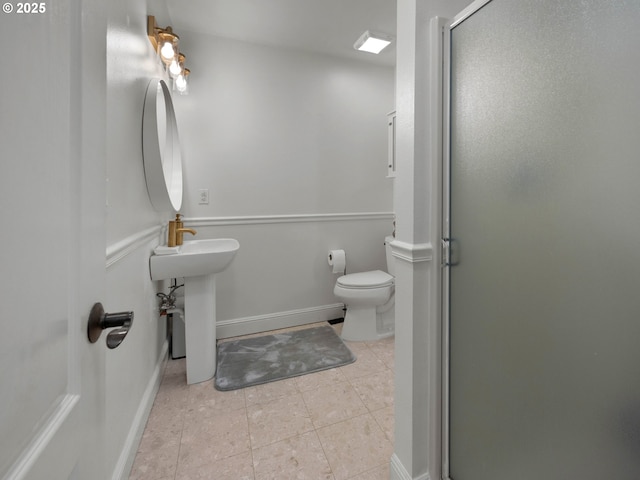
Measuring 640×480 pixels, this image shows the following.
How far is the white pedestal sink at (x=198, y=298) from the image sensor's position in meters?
1.69

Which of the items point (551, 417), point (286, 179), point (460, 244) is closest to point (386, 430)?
point (551, 417)

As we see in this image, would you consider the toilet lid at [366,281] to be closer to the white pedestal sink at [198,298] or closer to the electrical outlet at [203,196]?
the white pedestal sink at [198,298]

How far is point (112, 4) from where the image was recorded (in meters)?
1.10

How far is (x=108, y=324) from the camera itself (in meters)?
0.50

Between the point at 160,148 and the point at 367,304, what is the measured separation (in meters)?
1.75

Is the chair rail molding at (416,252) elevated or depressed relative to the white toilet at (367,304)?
elevated

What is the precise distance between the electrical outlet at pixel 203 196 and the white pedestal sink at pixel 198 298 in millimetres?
634

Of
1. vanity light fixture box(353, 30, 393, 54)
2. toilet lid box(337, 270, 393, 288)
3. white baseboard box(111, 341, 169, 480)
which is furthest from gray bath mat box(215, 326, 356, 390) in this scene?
vanity light fixture box(353, 30, 393, 54)

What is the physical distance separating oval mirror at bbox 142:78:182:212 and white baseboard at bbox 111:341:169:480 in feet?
A: 3.29

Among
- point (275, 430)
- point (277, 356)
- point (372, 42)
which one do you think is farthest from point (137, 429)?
point (372, 42)

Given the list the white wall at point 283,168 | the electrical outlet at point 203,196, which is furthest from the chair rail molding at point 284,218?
the electrical outlet at point 203,196

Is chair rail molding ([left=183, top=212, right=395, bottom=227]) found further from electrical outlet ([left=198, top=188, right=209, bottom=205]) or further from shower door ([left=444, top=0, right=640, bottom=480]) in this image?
shower door ([left=444, top=0, right=640, bottom=480])

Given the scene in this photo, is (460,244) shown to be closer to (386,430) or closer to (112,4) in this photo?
(386,430)

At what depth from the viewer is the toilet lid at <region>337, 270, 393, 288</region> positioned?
90.0 inches
